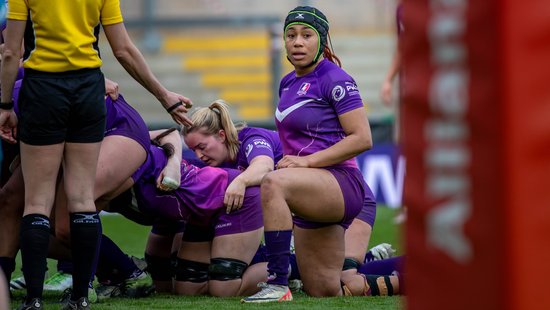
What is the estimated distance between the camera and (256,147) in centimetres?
523

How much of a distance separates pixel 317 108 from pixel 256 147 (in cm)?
63

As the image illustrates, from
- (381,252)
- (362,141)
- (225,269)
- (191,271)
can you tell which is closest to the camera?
(362,141)

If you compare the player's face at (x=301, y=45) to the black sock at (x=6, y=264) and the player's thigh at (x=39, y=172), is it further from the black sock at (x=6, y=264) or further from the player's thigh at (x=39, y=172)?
the black sock at (x=6, y=264)

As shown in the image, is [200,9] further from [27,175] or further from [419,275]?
[419,275]

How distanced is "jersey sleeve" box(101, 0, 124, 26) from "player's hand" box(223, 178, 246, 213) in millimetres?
1129

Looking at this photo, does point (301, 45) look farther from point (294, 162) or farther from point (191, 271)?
point (191, 271)

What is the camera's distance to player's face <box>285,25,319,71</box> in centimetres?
479

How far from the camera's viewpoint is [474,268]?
1.70m

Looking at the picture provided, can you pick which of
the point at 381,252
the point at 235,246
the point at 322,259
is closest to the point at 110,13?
the point at 235,246

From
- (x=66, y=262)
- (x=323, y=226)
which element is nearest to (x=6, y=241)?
(x=66, y=262)

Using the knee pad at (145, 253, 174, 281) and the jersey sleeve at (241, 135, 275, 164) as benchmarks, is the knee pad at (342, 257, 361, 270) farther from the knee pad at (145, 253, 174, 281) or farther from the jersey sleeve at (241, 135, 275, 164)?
the knee pad at (145, 253, 174, 281)

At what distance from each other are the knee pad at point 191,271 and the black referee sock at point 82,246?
1030 mm

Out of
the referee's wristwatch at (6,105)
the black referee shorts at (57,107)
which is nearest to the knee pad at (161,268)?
the black referee shorts at (57,107)

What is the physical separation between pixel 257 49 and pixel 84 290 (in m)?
10.8
